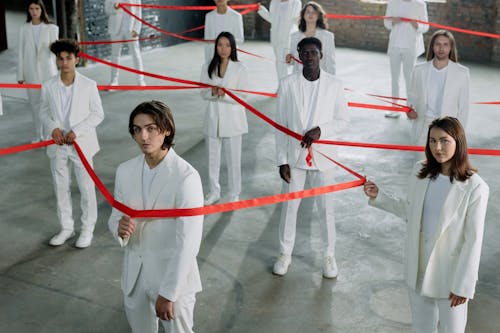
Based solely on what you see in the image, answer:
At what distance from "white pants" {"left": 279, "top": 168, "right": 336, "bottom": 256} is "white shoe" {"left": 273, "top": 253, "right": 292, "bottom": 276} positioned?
4cm

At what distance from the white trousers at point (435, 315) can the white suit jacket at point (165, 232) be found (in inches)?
45.9

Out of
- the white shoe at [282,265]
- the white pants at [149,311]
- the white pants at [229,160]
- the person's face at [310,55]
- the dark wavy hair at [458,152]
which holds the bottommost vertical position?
the white shoe at [282,265]

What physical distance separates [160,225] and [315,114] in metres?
1.96

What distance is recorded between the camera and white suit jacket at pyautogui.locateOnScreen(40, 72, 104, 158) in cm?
530

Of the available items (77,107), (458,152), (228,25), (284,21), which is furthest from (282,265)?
(284,21)

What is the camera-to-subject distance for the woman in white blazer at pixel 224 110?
622 cm

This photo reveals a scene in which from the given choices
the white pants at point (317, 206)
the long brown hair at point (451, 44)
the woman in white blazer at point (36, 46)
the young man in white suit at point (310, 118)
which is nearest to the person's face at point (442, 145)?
the young man in white suit at point (310, 118)

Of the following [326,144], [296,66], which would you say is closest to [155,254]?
[326,144]

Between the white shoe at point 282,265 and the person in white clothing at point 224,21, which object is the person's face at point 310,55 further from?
the person in white clothing at point 224,21

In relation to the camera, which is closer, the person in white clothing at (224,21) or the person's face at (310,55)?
the person's face at (310,55)

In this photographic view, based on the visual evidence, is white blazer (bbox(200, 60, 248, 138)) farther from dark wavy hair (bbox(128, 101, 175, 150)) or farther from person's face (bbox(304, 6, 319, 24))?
dark wavy hair (bbox(128, 101, 175, 150))

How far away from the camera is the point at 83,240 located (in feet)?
18.6

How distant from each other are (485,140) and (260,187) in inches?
132

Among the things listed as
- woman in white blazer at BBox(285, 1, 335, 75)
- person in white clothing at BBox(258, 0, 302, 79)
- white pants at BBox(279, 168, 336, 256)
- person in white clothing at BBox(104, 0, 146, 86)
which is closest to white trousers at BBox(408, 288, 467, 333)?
white pants at BBox(279, 168, 336, 256)
